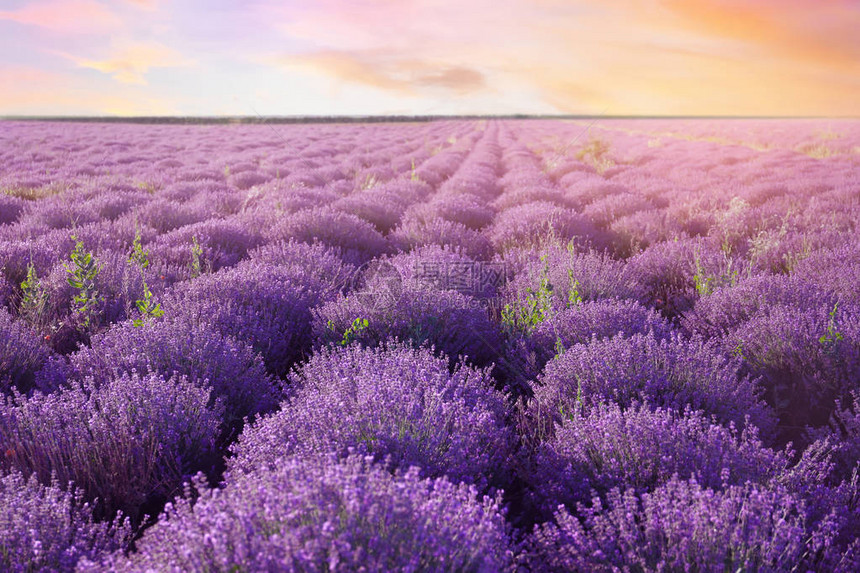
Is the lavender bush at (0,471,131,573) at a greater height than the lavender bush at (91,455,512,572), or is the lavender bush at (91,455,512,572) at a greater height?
the lavender bush at (91,455,512,572)

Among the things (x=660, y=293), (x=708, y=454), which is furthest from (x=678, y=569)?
(x=660, y=293)

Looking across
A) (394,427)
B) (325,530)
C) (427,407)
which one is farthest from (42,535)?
(427,407)

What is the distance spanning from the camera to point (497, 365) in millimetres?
3090

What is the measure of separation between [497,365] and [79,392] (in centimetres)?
216

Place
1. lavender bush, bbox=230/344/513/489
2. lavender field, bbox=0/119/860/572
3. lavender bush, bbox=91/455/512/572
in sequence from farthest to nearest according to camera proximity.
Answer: lavender bush, bbox=230/344/513/489, lavender field, bbox=0/119/860/572, lavender bush, bbox=91/455/512/572

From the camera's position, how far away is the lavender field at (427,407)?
4.45ft

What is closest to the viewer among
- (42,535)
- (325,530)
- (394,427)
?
(325,530)

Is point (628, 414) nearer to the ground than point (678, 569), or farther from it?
farther from it

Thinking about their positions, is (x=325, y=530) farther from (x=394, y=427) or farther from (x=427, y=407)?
(x=427, y=407)

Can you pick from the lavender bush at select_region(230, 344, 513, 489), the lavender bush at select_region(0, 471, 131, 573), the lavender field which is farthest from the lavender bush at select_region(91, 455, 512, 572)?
the lavender bush at select_region(230, 344, 513, 489)

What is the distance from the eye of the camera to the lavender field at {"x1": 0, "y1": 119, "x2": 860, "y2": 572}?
4.45ft

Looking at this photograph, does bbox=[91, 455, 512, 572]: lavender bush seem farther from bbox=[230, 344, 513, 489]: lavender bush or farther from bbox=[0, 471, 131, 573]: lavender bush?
bbox=[230, 344, 513, 489]: lavender bush

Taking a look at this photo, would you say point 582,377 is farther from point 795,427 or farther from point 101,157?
point 101,157

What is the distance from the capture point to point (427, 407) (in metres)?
2.02
